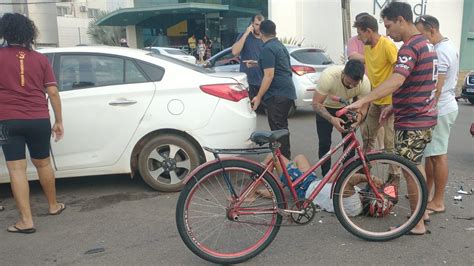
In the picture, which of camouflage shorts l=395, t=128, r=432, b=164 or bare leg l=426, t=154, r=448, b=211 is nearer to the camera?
camouflage shorts l=395, t=128, r=432, b=164

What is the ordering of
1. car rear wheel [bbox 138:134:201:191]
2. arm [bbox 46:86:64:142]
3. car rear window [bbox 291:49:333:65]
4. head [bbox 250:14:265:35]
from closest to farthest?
arm [bbox 46:86:64:142] → car rear wheel [bbox 138:134:201:191] → head [bbox 250:14:265:35] → car rear window [bbox 291:49:333:65]

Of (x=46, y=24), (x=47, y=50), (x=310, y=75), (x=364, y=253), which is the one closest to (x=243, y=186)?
(x=364, y=253)

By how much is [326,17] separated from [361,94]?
17.6 metres

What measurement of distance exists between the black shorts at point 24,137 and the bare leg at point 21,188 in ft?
0.20

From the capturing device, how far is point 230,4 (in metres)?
29.2

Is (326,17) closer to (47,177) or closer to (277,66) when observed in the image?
(277,66)

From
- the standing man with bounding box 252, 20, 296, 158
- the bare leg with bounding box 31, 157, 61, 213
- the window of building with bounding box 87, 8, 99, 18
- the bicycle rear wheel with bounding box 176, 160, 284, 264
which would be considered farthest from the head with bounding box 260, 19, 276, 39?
the window of building with bounding box 87, 8, 99, 18

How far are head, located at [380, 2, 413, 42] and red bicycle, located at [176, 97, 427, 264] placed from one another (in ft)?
2.60

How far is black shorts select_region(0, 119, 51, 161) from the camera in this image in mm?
3895

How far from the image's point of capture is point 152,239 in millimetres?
3777

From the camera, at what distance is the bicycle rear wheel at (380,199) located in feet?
11.6

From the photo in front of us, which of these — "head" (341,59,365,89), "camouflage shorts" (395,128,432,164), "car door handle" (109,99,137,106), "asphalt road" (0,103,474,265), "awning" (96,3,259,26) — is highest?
"awning" (96,3,259,26)

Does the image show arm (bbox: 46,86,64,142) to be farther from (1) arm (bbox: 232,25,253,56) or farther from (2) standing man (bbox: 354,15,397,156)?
(1) arm (bbox: 232,25,253,56)

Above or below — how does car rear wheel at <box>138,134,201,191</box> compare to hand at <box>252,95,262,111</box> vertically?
below
